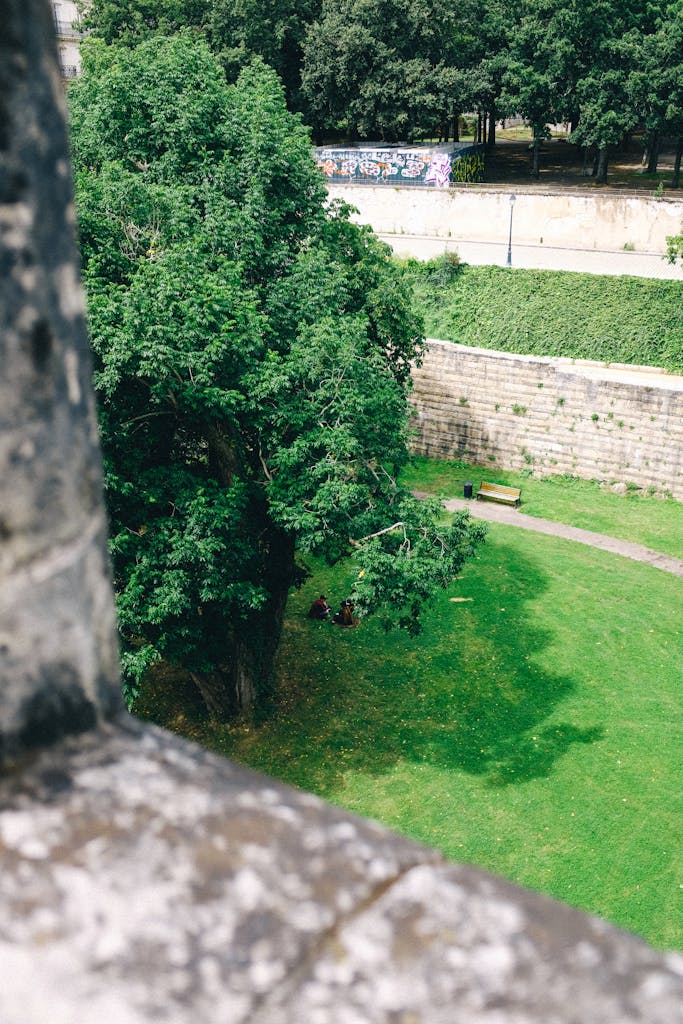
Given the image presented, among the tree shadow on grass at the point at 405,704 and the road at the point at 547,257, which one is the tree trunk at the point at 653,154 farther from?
the tree shadow on grass at the point at 405,704

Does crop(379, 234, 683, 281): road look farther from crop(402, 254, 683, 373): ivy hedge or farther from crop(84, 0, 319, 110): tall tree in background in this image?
crop(84, 0, 319, 110): tall tree in background

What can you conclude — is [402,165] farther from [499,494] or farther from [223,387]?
[223,387]

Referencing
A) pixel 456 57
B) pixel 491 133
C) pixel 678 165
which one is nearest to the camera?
pixel 678 165

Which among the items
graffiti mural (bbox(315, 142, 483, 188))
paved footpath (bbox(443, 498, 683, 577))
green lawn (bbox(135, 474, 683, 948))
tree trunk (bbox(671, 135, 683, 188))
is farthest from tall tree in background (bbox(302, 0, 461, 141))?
green lawn (bbox(135, 474, 683, 948))

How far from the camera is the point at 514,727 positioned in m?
17.2

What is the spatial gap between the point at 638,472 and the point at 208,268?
51.5 ft

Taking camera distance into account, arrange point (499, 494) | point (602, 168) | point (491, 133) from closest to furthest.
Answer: point (499, 494), point (602, 168), point (491, 133)

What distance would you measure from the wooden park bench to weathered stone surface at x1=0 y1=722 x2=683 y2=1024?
25.3 metres

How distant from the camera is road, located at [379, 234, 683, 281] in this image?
36.8 m

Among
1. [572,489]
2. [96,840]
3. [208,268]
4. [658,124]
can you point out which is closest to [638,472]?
[572,489]

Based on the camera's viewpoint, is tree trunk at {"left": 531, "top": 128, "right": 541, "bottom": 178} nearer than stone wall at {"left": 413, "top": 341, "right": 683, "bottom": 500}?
No

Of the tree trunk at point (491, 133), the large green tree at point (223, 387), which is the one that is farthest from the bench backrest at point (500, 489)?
the tree trunk at point (491, 133)

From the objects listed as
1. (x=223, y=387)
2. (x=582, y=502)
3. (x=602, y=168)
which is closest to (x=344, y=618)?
(x=223, y=387)

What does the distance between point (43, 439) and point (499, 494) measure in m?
25.6
